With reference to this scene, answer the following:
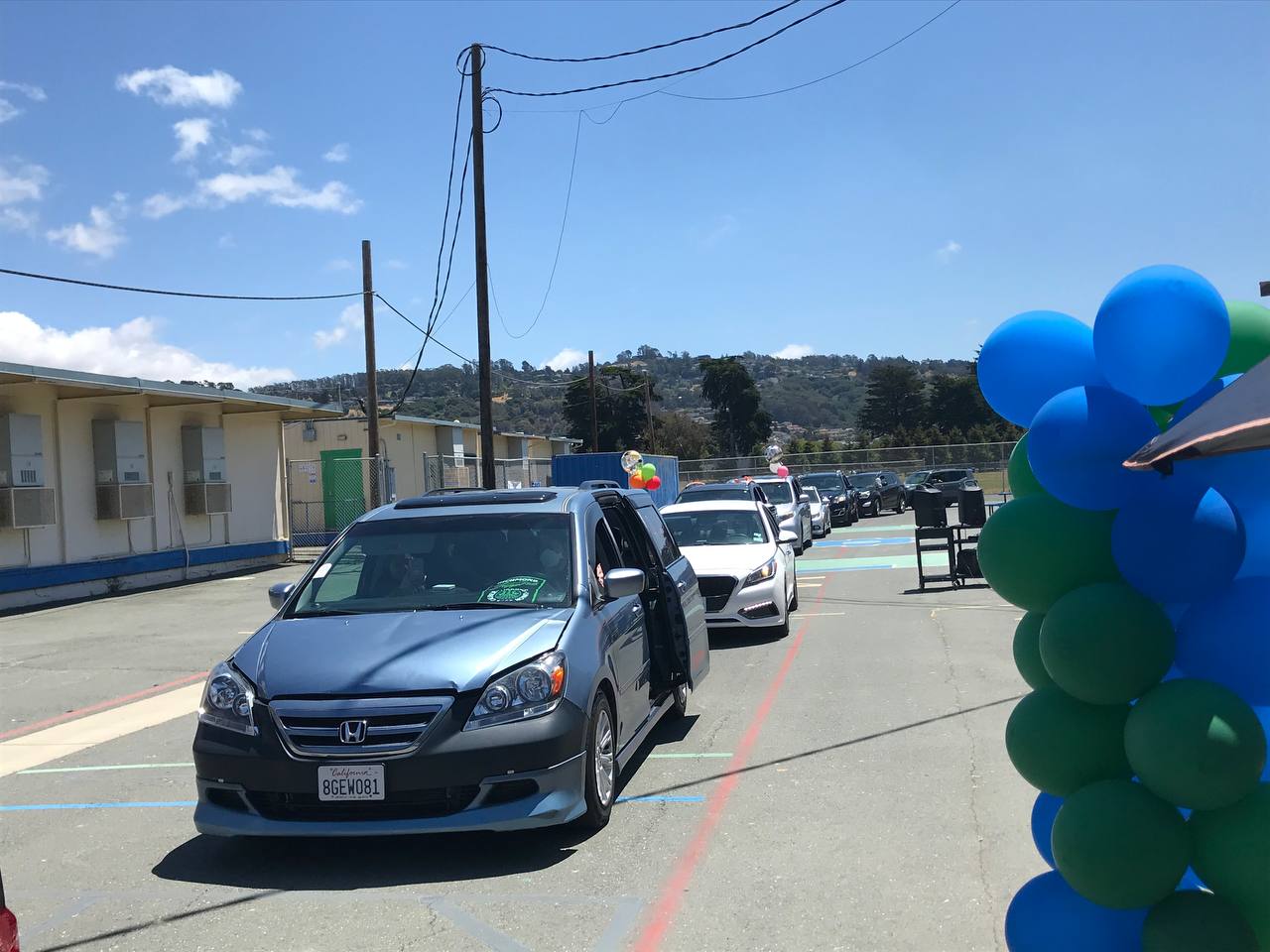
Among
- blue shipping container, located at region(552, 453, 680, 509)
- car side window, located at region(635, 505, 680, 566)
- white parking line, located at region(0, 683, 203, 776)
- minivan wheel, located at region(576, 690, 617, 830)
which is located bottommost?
white parking line, located at region(0, 683, 203, 776)

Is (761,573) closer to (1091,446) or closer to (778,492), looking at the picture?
(1091,446)

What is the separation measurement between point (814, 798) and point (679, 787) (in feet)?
2.62

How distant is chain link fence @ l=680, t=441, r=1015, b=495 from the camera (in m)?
53.7

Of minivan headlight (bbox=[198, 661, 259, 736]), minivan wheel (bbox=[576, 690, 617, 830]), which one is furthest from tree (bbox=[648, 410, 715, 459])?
minivan headlight (bbox=[198, 661, 259, 736])

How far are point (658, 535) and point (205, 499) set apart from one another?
17386mm

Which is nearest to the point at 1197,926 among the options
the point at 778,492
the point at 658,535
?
the point at 658,535

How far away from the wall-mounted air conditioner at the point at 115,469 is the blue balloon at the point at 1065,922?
20006mm

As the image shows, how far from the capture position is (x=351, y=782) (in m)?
5.15

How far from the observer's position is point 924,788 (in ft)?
21.3

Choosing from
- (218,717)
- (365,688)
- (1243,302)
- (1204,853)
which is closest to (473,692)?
(365,688)

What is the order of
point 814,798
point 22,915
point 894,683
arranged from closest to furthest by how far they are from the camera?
1. point 22,915
2. point 814,798
3. point 894,683

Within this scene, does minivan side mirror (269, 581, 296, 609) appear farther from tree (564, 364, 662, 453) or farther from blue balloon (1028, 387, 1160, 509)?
tree (564, 364, 662, 453)

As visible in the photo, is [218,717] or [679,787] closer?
[218,717]

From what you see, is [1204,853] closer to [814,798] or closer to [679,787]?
[814,798]
